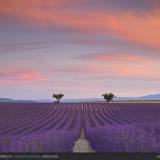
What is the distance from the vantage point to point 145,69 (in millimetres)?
5059

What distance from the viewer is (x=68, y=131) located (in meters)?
5.32

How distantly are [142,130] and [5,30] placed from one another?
4.96 feet

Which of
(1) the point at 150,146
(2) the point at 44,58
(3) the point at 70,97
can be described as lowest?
(1) the point at 150,146

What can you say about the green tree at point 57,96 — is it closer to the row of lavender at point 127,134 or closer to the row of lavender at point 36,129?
the row of lavender at point 36,129

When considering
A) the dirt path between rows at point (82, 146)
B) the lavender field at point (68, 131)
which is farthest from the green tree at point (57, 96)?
the dirt path between rows at point (82, 146)

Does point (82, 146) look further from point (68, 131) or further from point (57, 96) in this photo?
point (57, 96)

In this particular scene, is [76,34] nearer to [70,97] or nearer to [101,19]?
[101,19]

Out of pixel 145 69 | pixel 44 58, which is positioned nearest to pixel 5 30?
pixel 44 58

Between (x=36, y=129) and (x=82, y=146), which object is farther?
(x=36, y=129)

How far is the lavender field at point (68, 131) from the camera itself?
187 inches

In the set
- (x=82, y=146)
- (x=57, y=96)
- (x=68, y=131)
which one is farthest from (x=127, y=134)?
(x=57, y=96)

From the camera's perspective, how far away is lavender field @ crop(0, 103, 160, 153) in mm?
4738

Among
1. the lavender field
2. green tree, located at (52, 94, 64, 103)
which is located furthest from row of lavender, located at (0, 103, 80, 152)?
green tree, located at (52, 94, 64, 103)

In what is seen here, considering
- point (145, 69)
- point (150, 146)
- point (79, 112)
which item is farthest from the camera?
point (79, 112)
